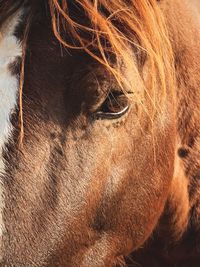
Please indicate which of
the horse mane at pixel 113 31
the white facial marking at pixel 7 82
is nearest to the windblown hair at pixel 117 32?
the horse mane at pixel 113 31

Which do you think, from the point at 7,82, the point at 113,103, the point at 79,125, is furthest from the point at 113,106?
the point at 7,82

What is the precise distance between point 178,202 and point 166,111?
402mm

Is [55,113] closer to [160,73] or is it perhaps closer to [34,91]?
[34,91]

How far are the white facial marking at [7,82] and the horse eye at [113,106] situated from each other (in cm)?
26

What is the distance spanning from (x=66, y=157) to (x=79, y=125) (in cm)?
10

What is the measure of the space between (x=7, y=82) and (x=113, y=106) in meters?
0.32

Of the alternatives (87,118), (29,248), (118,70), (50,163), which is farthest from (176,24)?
(29,248)

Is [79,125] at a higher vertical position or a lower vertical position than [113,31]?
lower

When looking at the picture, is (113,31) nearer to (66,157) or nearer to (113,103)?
(113,103)

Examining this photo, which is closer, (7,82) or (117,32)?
(7,82)

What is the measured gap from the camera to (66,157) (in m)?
1.51

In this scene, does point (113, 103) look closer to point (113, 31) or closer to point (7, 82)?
point (113, 31)

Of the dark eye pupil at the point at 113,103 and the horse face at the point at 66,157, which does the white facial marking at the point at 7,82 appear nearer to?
the horse face at the point at 66,157

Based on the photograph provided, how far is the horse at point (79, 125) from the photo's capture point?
146 cm
